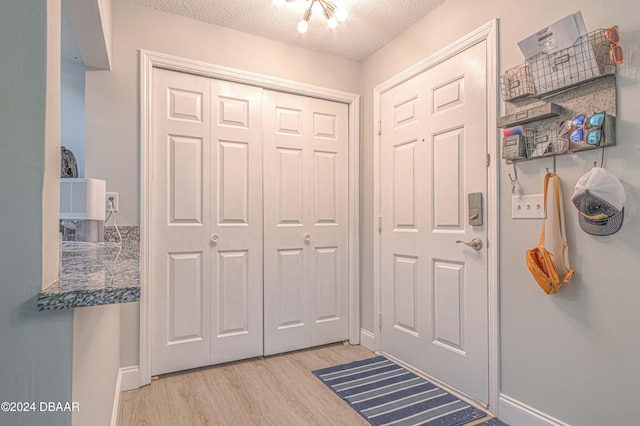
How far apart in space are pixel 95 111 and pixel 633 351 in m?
3.00

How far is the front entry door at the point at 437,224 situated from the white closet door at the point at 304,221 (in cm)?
42

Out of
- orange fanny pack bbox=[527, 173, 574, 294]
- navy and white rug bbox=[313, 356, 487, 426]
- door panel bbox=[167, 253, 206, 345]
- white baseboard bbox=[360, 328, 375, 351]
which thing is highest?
orange fanny pack bbox=[527, 173, 574, 294]

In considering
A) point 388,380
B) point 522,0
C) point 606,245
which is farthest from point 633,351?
point 522,0

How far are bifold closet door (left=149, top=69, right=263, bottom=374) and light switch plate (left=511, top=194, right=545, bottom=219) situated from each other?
1.70m

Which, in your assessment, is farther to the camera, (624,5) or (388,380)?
(388,380)

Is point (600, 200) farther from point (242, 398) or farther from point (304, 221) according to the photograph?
point (242, 398)

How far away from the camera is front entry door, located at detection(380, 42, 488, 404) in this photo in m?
1.99

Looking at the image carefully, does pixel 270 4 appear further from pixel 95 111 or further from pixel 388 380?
pixel 388 380

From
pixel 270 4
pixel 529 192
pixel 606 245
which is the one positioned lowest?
pixel 606 245

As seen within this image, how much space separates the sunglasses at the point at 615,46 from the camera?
1.37 meters

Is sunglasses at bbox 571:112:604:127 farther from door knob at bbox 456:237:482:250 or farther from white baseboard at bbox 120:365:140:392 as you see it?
white baseboard at bbox 120:365:140:392

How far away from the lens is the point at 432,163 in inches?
90.4

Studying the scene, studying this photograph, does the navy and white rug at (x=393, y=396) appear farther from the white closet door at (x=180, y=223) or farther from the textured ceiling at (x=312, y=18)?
the textured ceiling at (x=312, y=18)

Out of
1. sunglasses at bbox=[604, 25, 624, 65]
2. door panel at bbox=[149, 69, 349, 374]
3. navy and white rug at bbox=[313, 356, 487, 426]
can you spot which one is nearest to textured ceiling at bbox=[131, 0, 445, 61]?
door panel at bbox=[149, 69, 349, 374]
